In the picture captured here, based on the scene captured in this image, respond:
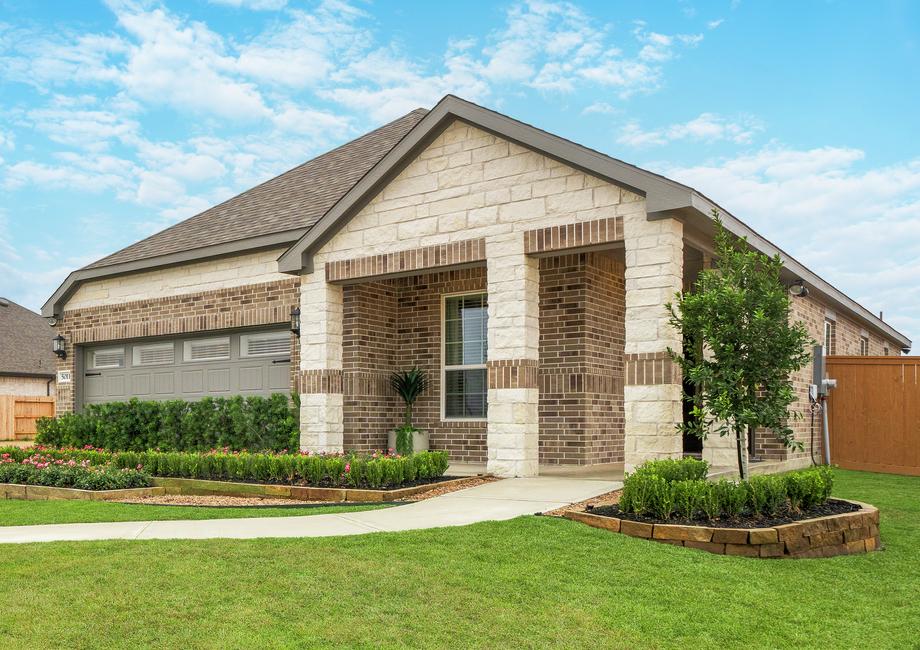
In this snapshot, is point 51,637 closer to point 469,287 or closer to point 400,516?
point 400,516

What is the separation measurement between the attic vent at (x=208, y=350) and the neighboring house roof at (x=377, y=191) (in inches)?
67.2

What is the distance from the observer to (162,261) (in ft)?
54.2

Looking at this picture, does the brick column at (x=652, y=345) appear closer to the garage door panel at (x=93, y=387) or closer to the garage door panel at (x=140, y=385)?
the garage door panel at (x=140, y=385)

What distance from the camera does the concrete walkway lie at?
7.19 metres

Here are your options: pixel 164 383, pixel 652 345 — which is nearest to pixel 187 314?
pixel 164 383

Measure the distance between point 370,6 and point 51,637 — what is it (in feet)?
36.1

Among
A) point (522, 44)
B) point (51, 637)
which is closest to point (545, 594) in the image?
point (51, 637)

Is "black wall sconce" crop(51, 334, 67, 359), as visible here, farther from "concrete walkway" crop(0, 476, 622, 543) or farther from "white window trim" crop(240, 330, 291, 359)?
"concrete walkway" crop(0, 476, 622, 543)

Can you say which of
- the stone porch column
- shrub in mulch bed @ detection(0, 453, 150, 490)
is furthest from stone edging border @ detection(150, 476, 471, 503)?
the stone porch column

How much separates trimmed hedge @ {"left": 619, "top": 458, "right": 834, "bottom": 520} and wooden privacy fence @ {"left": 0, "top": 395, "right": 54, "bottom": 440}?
82.7 ft

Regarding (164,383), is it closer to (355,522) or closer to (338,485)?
(338,485)

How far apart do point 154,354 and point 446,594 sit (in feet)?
44.9

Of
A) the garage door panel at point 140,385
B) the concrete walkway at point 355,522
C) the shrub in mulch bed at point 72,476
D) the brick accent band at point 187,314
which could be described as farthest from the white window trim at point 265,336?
the concrete walkway at point 355,522

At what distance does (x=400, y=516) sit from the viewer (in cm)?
819
